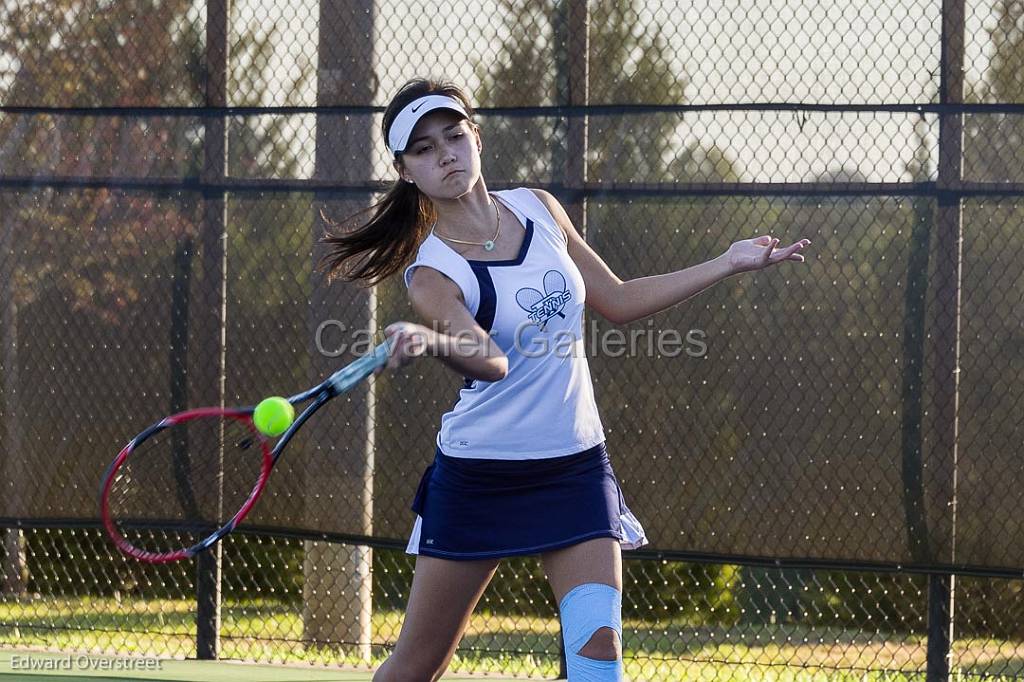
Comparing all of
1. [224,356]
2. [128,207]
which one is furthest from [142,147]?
[224,356]

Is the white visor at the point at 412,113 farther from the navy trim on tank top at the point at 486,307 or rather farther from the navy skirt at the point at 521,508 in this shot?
the navy skirt at the point at 521,508

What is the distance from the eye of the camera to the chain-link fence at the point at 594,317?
169 inches

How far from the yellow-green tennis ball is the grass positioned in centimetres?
215

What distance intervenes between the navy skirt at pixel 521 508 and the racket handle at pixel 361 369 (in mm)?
383

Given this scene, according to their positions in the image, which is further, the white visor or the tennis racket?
the tennis racket

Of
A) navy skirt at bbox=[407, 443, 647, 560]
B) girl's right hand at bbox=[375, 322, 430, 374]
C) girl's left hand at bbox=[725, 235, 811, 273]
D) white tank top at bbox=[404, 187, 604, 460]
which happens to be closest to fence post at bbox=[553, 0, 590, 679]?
girl's left hand at bbox=[725, 235, 811, 273]

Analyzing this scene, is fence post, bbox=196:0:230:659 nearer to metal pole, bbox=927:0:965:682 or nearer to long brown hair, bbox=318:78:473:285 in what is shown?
long brown hair, bbox=318:78:473:285

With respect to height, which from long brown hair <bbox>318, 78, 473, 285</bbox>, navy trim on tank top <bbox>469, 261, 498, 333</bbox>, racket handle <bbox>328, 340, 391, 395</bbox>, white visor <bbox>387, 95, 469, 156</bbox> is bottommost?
racket handle <bbox>328, 340, 391, 395</bbox>

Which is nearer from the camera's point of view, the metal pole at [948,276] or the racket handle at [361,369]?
the racket handle at [361,369]

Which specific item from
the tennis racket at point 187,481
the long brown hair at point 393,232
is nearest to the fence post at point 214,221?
the tennis racket at point 187,481

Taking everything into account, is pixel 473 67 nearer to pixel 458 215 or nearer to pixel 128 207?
pixel 128 207

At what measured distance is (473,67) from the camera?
15.5 feet

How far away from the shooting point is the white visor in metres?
2.99

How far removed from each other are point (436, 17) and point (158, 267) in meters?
1.35
